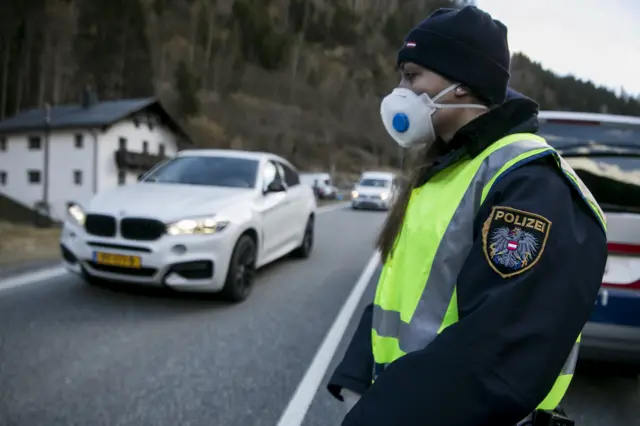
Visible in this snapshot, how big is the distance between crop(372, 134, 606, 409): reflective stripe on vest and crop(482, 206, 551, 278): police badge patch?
11 centimetres

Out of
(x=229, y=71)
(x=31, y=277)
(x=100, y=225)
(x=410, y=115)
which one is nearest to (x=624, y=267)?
(x=410, y=115)

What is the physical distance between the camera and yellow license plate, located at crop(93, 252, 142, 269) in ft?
19.0

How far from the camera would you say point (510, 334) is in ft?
3.58

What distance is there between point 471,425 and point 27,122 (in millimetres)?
53591

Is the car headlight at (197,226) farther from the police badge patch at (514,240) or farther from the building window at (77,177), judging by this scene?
the building window at (77,177)

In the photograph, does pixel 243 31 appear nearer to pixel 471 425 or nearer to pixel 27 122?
pixel 27 122

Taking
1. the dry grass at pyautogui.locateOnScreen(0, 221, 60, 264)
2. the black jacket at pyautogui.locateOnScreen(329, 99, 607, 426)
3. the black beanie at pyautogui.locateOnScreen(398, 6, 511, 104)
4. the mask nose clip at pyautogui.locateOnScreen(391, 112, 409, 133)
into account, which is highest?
the black beanie at pyautogui.locateOnScreen(398, 6, 511, 104)

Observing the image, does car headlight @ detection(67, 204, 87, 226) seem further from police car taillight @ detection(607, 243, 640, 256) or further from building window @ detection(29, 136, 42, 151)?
building window @ detection(29, 136, 42, 151)

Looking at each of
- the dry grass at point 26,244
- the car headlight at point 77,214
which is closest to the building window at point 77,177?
the dry grass at point 26,244

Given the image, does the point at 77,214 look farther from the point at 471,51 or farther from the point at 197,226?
the point at 471,51

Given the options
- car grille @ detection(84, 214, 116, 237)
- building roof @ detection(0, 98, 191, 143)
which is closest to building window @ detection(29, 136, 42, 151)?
building roof @ detection(0, 98, 191, 143)

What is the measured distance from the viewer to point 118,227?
5895 millimetres

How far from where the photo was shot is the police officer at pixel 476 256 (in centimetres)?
110

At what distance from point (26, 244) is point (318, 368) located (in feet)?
21.7
